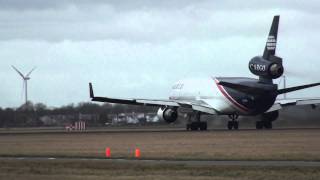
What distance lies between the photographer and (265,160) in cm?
3700

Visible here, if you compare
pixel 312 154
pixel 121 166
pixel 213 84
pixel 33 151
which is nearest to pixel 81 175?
pixel 121 166

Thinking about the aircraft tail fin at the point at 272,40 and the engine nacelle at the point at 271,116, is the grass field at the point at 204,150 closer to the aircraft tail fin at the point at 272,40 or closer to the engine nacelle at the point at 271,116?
the aircraft tail fin at the point at 272,40

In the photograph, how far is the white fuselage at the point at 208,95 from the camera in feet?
264

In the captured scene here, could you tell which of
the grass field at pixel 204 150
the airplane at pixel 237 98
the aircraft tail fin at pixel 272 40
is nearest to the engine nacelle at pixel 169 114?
the airplane at pixel 237 98

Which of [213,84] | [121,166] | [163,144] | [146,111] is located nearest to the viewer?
[121,166]

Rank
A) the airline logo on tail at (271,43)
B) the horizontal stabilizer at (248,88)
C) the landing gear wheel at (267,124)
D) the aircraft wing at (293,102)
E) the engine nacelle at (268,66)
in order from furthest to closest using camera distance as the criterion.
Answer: the landing gear wheel at (267,124)
the aircraft wing at (293,102)
the horizontal stabilizer at (248,88)
the airline logo on tail at (271,43)
the engine nacelle at (268,66)

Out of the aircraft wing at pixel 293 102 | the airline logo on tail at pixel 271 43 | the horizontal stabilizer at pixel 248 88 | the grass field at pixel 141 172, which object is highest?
the airline logo on tail at pixel 271 43

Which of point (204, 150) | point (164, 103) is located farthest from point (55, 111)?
point (204, 150)

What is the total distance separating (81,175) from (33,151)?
16582mm

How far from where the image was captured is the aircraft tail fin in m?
71.9

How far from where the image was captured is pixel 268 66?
70.6 metres

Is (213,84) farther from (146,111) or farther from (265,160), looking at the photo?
(146,111)

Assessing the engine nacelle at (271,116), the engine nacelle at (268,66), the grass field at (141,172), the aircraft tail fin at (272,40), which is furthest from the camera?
the engine nacelle at (271,116)

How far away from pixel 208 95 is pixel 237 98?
575cm
